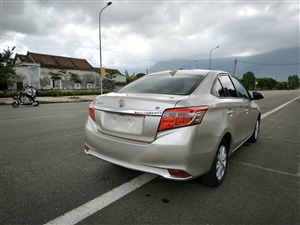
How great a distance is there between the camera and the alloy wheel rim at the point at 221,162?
2641mm

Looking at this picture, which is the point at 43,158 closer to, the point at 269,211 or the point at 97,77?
the point at 269,211

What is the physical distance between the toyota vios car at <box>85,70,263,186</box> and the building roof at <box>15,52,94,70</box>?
3216 cm

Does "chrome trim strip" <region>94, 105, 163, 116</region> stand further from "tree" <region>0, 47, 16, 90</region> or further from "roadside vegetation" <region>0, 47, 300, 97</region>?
"tree" <region>0, 47, 16, 90</region>

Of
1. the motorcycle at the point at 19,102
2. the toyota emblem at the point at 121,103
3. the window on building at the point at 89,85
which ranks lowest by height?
the motorcycle at the point at 19,102

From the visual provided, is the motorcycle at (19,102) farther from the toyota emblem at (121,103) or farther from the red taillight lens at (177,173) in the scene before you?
the red taillight lens at (177,173)

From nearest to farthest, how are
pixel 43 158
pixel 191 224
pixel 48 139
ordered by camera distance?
pixel 191 224, pixel 43 158, pixel 48 139

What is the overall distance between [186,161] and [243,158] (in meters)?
2.20

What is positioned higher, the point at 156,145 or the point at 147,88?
the point at 147,88

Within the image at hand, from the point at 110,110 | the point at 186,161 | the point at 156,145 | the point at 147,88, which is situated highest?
the point at 147,88

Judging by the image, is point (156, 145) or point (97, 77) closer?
point (156, 145)

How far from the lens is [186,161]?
2104mm

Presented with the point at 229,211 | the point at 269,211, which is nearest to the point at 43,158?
the point at 229,211

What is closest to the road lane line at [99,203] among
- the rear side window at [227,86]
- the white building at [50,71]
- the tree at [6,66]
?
the rear side window at [227,86]

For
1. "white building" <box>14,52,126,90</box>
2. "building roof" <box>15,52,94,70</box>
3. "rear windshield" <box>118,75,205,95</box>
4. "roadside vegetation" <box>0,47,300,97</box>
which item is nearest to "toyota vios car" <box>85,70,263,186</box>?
"rear windshield" <box>118,75,205,95</box>
